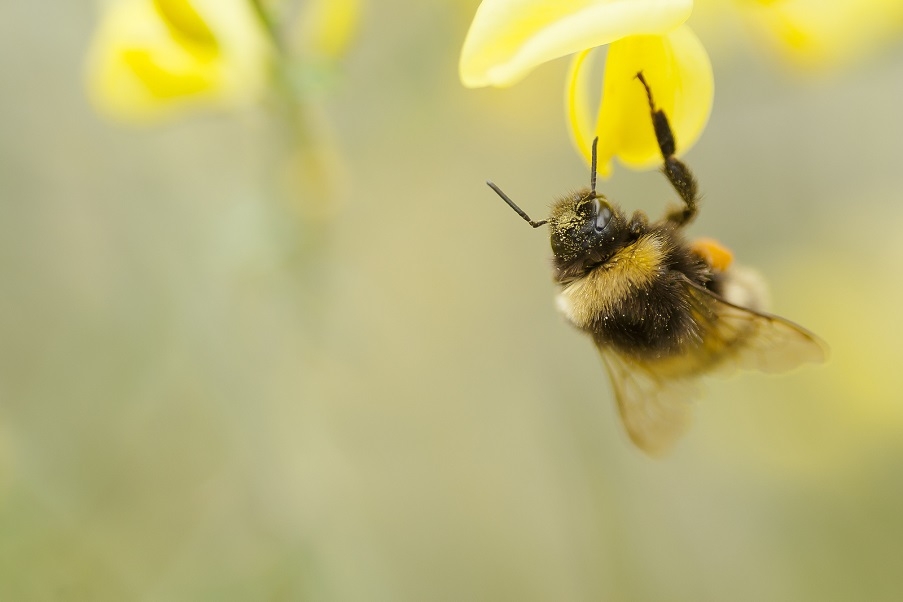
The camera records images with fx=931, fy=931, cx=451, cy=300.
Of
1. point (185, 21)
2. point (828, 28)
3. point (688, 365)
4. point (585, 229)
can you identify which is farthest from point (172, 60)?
A: point (828, 28)

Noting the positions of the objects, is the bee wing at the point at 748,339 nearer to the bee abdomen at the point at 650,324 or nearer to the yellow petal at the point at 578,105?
the bee abdomen at the point at 650,324

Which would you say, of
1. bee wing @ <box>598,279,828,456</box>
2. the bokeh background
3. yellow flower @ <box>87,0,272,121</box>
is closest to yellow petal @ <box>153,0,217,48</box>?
yellow flower @ <box>87,0,272,121</box>

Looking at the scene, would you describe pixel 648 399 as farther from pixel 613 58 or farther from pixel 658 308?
pixel 613 58

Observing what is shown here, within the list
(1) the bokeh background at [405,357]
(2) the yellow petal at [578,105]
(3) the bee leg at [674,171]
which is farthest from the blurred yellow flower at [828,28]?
(2) the yellow petal at [578,105]

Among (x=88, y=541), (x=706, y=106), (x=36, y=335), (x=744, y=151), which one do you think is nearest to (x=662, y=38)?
(x=706, y=106)

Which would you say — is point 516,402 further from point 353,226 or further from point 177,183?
point 177,183

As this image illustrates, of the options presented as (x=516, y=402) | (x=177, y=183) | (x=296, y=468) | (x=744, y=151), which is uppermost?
(x=744, y=151)
